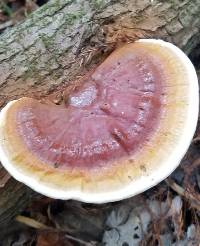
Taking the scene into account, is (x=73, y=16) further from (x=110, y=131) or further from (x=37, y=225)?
(x=37, y=225)

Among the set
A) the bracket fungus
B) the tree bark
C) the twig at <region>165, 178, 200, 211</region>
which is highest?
the tree bark

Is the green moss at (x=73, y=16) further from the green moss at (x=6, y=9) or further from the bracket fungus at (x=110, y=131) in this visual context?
the green moss at (x=6, y=9)

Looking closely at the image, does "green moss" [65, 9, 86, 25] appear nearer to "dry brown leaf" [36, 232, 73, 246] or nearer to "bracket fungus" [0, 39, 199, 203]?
"bracket fungus" [0, 39, 199, 203]

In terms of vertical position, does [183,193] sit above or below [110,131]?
below

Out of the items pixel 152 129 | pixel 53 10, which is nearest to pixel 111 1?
pixel 53 10

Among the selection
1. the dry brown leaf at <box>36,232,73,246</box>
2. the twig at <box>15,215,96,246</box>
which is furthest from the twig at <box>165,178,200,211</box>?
the dry brown leaf at <box>36,232,73,246</box>

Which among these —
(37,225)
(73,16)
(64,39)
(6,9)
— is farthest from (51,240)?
(6,9)
